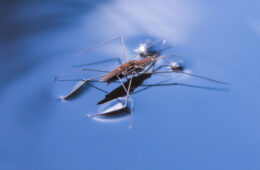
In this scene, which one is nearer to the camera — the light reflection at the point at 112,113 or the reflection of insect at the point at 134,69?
the light reflection at the point at 112,113

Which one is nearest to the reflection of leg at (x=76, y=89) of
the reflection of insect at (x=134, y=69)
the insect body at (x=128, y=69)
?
the reflection of insect at (x=134, y=69)

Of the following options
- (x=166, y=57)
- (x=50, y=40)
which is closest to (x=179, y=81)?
(x=166, y=57)

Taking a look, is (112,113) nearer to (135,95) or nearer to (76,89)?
(135,95)

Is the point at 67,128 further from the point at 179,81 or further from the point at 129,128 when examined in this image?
the point at 179,81

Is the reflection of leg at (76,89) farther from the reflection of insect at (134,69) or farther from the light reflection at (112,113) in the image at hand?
the light reflection at (112,113)

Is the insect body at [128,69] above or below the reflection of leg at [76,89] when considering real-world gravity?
above

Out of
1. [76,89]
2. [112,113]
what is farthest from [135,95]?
[76,89]

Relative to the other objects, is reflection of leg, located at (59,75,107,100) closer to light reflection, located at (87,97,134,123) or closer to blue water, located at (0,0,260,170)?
blue water, located at (0,0,260,170)

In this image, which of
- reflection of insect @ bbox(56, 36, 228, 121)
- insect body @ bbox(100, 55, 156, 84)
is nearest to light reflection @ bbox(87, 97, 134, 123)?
reflection of insect @ bbox(56, 36, 228, 121)
